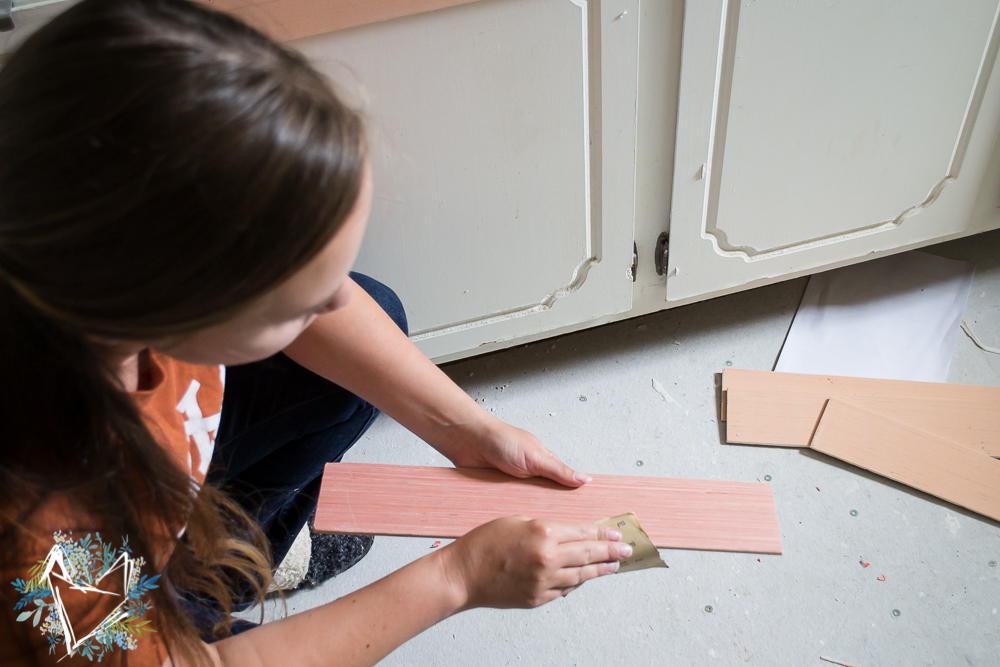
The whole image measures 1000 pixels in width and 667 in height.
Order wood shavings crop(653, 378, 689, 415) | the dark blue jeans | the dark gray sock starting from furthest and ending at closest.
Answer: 1. wood shavings crop(653, 378, 689, 415)
2. the dark gray sock
3. the dark blue jeans

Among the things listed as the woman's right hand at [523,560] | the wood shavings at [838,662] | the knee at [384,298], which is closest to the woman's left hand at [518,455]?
the woman's right hand at [523,560]

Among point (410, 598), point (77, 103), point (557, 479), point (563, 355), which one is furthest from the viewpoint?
point (563, 355)

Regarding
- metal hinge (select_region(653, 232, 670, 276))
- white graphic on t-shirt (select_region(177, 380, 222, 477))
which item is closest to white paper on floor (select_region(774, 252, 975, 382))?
metal hinge (select_region(653, 232, 670, 276))

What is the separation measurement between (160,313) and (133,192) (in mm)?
77

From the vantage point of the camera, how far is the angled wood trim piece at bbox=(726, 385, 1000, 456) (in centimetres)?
121

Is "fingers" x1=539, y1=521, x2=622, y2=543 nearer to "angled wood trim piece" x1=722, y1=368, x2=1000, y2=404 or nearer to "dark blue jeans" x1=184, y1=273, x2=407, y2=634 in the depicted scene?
"dark blue jeans" x1=184, y1=273, x2=407, y2=634

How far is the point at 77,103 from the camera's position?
0.39 metres

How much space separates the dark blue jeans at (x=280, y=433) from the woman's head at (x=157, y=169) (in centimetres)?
39

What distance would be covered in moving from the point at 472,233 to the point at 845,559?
762 millimetres

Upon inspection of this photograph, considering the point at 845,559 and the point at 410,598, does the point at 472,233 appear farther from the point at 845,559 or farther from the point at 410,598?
the point at 845,559

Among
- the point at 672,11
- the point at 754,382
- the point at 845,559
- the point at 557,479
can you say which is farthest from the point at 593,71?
the point at 845,559

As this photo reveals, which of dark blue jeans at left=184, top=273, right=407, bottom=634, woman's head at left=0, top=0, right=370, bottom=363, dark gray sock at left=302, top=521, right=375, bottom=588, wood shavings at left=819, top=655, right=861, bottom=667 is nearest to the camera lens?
woman's head at left=0, top=0, right=370, bottom=363

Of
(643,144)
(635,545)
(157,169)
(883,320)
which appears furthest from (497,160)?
(883,320)

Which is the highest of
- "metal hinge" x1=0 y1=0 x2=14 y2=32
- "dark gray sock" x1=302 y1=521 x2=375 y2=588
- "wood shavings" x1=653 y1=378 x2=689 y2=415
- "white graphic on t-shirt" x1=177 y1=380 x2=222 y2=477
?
"metal hinge" x1=0 y1=0 x2=14 y2=32
